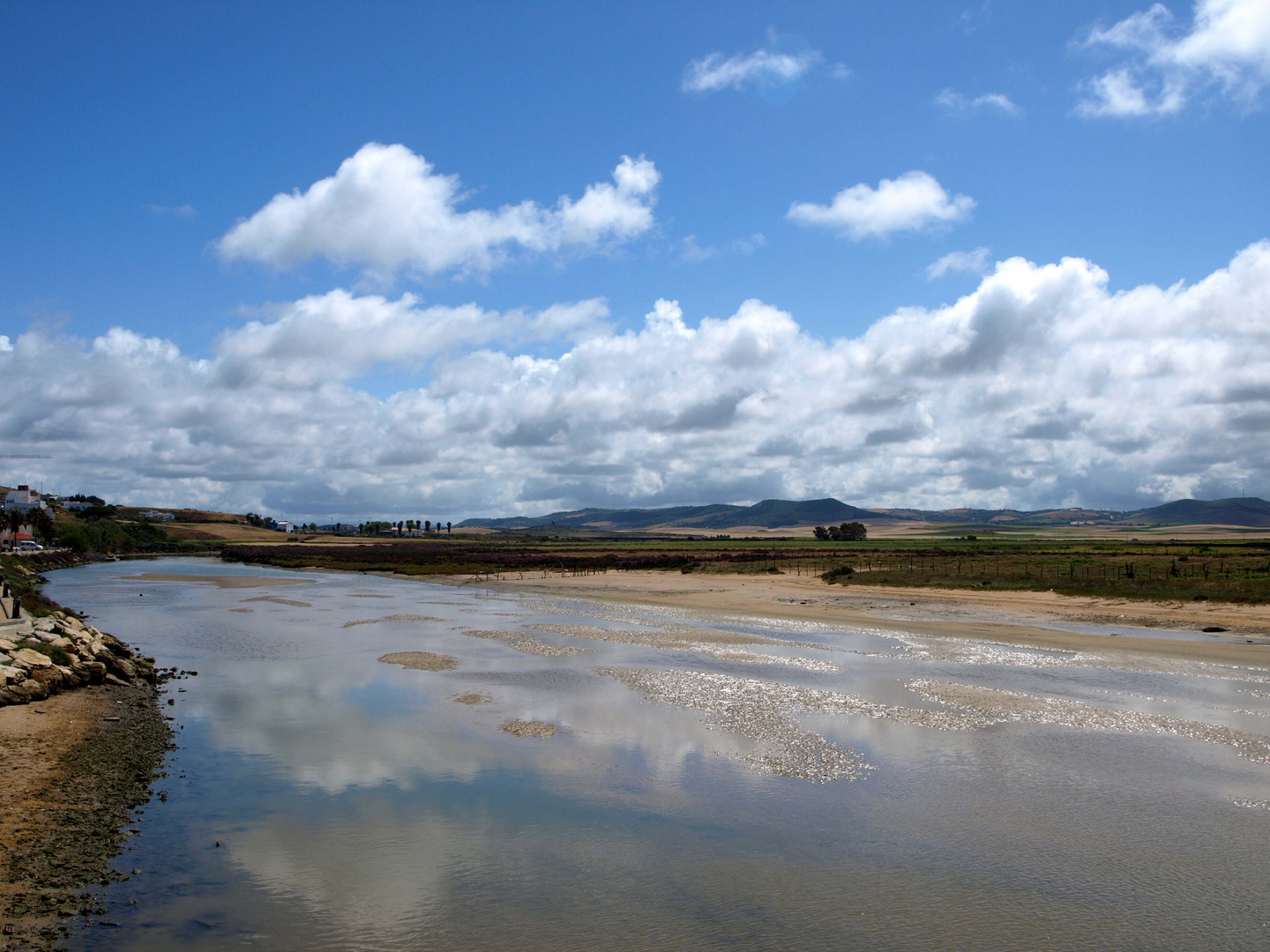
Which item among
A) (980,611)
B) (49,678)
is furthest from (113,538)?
(980,611)

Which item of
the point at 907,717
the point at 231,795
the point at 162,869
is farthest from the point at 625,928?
the point at 907,717

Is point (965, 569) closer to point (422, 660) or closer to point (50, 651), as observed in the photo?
point (422, 660)

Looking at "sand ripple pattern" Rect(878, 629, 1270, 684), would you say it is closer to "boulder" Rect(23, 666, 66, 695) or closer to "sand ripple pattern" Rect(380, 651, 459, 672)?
"sand ripple pattern" Rect(380, 651, 459, 672)

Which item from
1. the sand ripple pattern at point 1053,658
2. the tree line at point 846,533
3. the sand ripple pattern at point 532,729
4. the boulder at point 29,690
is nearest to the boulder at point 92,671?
the boulder at point 29,690

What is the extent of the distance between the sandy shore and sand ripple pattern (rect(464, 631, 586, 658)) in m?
14.5

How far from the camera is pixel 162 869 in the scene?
415 inches

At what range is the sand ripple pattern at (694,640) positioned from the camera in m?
28.2

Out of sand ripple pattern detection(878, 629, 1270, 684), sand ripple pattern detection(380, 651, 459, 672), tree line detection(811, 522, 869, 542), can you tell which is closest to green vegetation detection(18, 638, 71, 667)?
sand ripple pattern detection(380, 651, 459, 672)

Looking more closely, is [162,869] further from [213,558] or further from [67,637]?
[213,558]

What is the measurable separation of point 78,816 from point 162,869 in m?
2.41

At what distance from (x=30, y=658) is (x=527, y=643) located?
17.4 meters

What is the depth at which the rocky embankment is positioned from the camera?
59.1 ft

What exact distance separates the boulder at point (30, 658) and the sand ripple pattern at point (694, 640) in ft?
64.4

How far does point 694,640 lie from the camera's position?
111ft
